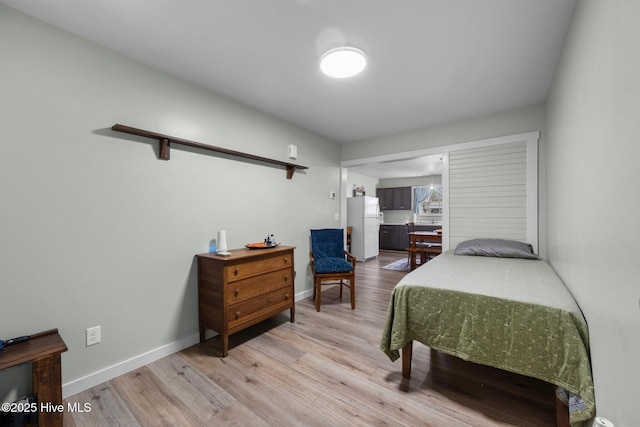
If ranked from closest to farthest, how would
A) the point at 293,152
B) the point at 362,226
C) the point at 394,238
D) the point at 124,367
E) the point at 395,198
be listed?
1. the point at 124,367
2. the point at 293,152
3. the point at 362,226
4. the point at 394,238
5. the point at 395,198

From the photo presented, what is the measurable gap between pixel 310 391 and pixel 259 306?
3.22ft

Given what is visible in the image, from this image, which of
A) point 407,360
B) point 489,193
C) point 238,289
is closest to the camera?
point 407,360

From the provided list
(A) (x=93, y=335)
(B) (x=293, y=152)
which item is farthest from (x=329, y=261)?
(A) (x=93, y=335)

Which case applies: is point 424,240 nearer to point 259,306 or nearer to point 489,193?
point 489,193

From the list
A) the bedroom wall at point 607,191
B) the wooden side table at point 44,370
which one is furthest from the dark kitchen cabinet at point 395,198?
the wooden side table at point 44,370

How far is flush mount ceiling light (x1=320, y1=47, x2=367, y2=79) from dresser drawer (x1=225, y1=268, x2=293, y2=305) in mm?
1984

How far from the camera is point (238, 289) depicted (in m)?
2.30

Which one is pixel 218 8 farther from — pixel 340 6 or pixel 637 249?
pixel 637 249

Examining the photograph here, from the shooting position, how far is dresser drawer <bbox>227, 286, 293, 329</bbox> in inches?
89.5

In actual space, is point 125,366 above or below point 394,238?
below

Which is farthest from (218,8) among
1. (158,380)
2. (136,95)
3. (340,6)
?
A: (158,380)

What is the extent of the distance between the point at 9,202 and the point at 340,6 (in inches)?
92.0

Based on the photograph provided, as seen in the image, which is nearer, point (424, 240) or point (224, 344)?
point (224, 344)

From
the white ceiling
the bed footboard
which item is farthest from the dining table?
the bed footboard
